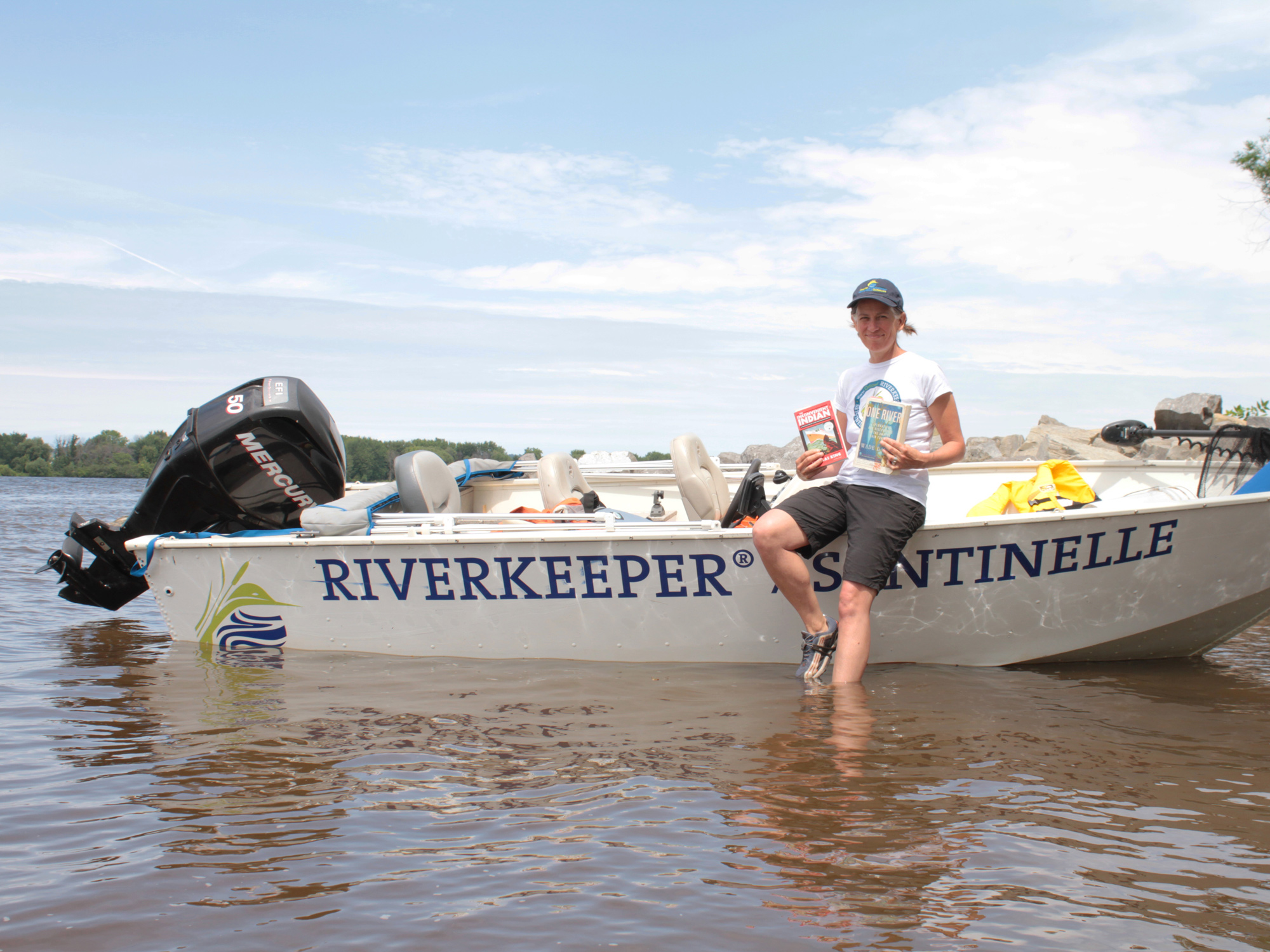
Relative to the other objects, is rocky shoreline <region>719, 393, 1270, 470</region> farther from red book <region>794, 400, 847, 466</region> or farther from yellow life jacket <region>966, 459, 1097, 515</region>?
red book <region>794, 400, 847, 466</region>

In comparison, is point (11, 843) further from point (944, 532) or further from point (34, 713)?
point (944, 532)

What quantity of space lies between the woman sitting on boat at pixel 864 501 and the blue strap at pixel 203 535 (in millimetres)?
3218

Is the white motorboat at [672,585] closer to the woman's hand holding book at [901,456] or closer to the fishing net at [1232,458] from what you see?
the woman's hand holding book at [901,456]

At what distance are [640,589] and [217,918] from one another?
3.12 meters

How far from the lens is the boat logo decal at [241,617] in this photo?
579 centimetres

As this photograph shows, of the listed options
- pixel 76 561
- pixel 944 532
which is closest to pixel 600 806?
pixel 944 532

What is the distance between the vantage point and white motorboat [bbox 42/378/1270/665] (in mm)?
4773

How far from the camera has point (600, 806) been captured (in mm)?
2971

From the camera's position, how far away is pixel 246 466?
5.94 m

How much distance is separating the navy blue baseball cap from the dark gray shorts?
908 mm

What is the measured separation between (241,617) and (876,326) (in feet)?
14.4

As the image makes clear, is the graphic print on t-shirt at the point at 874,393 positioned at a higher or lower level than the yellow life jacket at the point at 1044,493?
higher

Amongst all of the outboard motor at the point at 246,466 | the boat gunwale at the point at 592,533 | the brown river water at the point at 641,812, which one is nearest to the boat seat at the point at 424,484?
the outboard motor at the point at 246,466

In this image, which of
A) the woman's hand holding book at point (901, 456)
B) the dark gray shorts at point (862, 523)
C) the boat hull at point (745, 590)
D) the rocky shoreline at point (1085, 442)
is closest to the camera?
the woman's hand holding book at point (901, 456)
